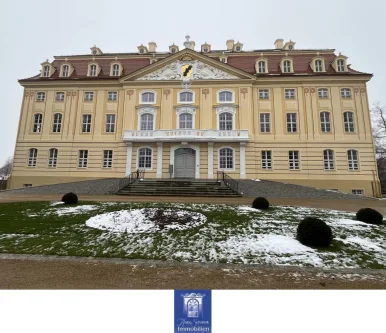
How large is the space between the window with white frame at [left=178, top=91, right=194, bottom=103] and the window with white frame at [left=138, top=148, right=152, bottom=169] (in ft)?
20.4

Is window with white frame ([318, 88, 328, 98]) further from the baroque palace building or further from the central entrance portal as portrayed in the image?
the central entrance portal

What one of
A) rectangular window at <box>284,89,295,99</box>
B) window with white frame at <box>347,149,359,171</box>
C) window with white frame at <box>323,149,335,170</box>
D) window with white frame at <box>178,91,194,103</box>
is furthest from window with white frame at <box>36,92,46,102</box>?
window with white frame at <box>347,149,359,171</box>

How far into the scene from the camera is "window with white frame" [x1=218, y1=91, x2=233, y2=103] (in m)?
23.4

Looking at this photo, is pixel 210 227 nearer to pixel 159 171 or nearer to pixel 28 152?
pixel 159 171

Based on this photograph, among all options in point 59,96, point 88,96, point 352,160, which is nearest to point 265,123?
point 352,160

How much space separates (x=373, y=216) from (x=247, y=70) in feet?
67.6

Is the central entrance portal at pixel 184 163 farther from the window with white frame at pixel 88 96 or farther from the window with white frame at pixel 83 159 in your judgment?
the window with white frame at pixel 88 96

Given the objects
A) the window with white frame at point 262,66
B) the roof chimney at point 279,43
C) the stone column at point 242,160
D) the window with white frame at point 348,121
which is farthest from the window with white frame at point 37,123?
the window with white frame at point 348,121

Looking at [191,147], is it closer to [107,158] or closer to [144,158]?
[144,158]

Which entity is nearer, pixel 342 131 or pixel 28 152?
pixel 342 131

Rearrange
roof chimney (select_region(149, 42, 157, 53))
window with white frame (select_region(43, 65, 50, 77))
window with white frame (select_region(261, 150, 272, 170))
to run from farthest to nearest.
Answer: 1. roof chimney (select_region(149, 42, 157, 53))
2. window with white frame (select_region(43, 65, 50, 77))
3. window with white frame (select_region(261, 150, 272, 170))

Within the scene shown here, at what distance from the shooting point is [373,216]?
8.20m

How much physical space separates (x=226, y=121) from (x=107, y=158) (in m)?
12.8
